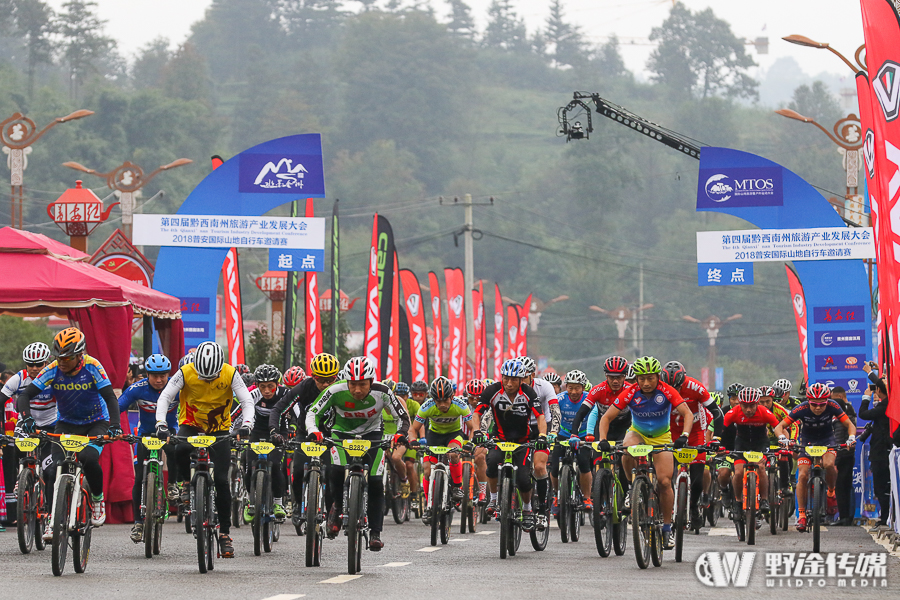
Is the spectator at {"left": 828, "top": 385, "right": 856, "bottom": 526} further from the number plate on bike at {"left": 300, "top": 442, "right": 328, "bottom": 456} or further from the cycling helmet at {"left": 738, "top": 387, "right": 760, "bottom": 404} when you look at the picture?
the number plate on bike at {"left": 300, "top": 442, "right": 328, "bottom": 456}

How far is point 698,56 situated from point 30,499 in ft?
560

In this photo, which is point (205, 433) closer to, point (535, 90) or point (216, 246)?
point (216, 246)

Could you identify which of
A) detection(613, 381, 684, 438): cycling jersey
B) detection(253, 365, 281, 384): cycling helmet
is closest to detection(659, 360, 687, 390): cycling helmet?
detection(613, 381, 684, 438): cycling jersey

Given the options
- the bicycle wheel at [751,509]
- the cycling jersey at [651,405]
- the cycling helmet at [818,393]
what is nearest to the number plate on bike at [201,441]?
the cycling jersey at [651,405]

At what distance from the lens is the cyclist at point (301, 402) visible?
13.2 m

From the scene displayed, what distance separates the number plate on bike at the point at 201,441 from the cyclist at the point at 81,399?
653mm

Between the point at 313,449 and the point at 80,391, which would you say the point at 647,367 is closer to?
the point at 313,449

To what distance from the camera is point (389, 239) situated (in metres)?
30.4

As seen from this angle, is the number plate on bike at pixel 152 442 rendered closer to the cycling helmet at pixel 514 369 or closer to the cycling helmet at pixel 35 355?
the cycling helmet at pixel 35 355

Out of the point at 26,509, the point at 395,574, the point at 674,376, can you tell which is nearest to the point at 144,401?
the point at 26,509

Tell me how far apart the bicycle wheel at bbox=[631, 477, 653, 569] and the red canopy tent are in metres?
7.87

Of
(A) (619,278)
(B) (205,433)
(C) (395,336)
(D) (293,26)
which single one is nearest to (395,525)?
(B) (205,433)

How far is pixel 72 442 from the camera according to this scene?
1213 centimetres

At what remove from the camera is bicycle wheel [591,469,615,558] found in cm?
1327
